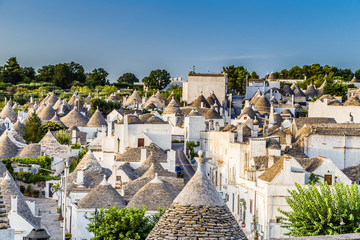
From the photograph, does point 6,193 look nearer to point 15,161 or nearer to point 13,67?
point 15,161

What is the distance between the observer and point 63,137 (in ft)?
211

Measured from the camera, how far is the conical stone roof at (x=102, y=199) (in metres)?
31.6

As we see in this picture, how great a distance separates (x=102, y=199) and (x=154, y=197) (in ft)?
9.10

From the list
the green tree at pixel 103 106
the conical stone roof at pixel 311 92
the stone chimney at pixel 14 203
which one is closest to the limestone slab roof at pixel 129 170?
the stone chimney at pixel 14 203

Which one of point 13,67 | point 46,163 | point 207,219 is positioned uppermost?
point 13,67

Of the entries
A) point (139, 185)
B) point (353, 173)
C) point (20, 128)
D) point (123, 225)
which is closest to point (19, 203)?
point (139, 185)

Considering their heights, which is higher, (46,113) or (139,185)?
(46,113)

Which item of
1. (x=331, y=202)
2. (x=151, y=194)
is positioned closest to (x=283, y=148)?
(x=151, y=194)

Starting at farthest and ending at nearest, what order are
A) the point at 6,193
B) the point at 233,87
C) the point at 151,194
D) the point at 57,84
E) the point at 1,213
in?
the point at 57,84, the point at 233,87, the point at 6,193, the point at 151,194, the point at 1,213

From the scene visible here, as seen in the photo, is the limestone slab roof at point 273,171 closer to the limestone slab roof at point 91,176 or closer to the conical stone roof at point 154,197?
the conical stone roof at point 154,197

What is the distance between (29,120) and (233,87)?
35491 mm

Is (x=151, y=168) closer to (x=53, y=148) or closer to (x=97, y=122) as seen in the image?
(x=53, y=148)

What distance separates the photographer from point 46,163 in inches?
2146

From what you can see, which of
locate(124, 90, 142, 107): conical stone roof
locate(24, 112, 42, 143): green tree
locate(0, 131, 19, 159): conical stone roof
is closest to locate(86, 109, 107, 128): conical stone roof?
locate(24, 112, 42, 143): green tree
